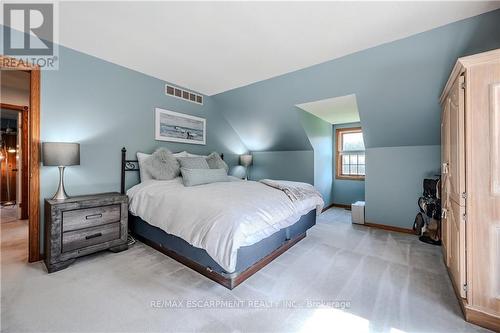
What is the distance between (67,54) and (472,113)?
13.8 feet

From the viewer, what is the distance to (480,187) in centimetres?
152

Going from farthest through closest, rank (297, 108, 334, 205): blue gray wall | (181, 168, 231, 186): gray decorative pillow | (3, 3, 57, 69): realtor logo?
(297, 108, 334, 205): blue gray wall, (181, 168, 231, 186): gray decorative pillow, (3, 3, 57, 69): realtor logo

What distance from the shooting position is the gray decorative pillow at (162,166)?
317 centimetres

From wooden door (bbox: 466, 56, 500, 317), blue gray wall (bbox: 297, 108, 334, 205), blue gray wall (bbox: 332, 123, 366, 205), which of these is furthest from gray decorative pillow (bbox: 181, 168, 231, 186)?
blue gray wall (bbox: 332, 123, 366, 205)

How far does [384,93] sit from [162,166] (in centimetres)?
344

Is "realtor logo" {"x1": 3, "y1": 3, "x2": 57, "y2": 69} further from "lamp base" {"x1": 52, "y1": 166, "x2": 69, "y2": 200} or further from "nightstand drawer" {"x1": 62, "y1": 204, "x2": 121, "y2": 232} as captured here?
"nightstand drawer" {"x1": 62, "y1": 204, "x2": 121, "y2": 232}

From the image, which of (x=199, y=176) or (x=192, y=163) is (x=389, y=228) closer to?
(x=199, y=176)

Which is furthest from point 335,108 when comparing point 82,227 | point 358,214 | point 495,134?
point 82,227

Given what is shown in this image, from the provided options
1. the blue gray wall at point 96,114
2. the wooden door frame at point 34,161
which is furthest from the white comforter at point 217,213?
the wooden door frame at point 34,161

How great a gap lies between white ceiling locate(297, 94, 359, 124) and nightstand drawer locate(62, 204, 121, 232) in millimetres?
3382

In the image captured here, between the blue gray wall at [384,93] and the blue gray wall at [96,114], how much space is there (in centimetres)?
166

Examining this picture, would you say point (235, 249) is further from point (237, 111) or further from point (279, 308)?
point (237, 111)

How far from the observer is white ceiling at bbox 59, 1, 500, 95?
6.29 feet

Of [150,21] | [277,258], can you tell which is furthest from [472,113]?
[150,21]
